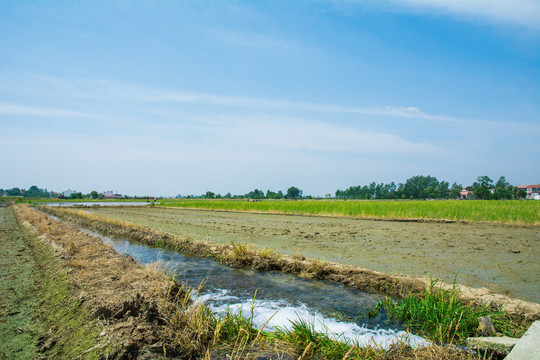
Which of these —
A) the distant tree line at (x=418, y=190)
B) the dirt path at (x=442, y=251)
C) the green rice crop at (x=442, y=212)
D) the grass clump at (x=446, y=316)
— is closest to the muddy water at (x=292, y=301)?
the grass clump at (x=446, y=316)

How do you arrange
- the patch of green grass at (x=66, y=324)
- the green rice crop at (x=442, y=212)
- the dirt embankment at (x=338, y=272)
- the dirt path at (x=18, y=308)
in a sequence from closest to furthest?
1. the patch of green grass at (x=66, y=324)
2. the dirt path at (x=18, y=308)
3. the dirt embankment at (x=338, y=272)
4. the green rice crop at (x=442, y=212)

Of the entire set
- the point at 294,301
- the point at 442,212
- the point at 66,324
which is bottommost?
the point at 294,301

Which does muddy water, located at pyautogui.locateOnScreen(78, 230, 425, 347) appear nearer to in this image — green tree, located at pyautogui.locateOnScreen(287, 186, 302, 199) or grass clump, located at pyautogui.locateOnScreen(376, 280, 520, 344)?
grass clump, located at pyautogui.locateOnScreen(376, 280, 520, 344)

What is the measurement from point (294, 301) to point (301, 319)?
1.47 m

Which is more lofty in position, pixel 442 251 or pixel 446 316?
pixel 446 316

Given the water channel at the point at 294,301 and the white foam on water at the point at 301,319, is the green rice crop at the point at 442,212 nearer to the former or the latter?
the water channel at the point at 294,301

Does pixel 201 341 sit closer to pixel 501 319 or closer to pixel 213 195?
pixel 501 319

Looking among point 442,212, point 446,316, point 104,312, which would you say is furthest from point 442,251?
point 442,212

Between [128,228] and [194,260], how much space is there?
7.69 m

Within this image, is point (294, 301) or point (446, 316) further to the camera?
point (294, 301)

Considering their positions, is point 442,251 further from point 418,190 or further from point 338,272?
point 418,190

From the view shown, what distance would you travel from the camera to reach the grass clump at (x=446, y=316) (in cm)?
363

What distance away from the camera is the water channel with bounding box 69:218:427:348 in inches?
155

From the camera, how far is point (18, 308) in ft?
14.5
